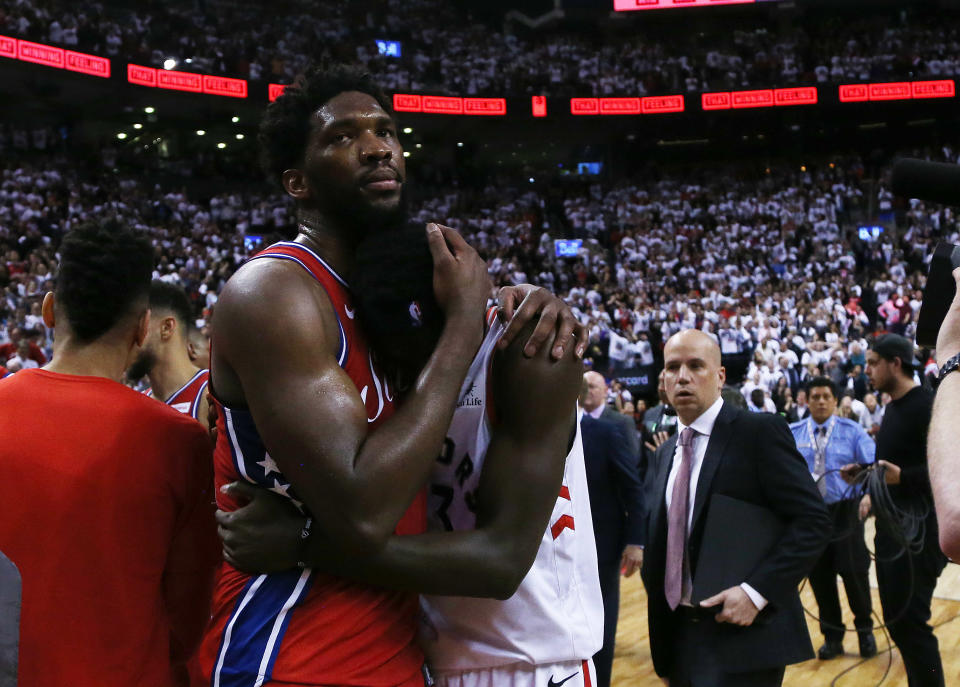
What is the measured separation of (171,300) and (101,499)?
163 cm

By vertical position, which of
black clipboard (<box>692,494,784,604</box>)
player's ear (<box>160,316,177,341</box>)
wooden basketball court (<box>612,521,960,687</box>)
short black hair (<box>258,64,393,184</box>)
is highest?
short black hair (<box>258,64,393,184</box>)

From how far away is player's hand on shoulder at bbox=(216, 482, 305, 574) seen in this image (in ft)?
5.29

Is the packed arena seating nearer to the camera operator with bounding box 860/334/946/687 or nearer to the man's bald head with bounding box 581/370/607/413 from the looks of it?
the man's bald head with bounding box 581/370/607/413

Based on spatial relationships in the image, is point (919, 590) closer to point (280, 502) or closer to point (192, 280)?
point (280, 502)

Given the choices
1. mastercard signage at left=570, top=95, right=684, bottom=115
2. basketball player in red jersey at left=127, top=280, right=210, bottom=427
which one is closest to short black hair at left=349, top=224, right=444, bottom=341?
basketball player in red jersey at left=127, top=280, right=210, bottom=427

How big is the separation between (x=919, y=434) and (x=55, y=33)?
21.1 meters

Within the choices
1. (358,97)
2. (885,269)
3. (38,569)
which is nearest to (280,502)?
(38,569)

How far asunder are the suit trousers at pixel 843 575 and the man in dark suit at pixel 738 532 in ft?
9.30

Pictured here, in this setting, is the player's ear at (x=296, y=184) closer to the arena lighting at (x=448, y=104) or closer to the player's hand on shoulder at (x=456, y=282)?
the player's hand on shoulder at (x=456, y=282)

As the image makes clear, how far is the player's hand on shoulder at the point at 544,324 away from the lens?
174cm

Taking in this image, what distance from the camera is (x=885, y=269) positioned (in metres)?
20.0

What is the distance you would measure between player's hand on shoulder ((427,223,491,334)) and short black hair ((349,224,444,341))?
0.07 feet

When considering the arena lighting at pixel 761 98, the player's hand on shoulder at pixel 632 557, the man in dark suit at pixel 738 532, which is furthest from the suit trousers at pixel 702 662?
the arena lighting at pixel 761 98

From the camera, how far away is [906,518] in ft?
15.8
